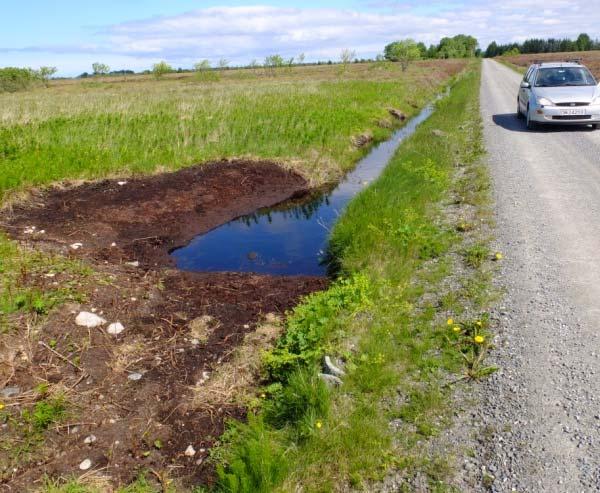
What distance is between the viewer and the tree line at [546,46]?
127 m

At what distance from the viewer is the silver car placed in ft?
44.1

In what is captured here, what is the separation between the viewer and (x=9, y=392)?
4672mm

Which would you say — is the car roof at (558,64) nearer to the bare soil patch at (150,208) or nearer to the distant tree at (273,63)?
the bare soil patch at (150,208)

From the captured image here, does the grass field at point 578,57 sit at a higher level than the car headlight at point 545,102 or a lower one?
higher

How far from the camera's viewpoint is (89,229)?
902 centimetres

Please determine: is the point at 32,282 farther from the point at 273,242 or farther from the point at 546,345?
the point at 546,345

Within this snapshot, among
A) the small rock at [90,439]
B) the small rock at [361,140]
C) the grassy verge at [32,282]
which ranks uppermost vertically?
the small rock at [361,140]

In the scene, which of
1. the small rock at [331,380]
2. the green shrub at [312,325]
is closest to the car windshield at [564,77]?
the green shrub at [312,325]

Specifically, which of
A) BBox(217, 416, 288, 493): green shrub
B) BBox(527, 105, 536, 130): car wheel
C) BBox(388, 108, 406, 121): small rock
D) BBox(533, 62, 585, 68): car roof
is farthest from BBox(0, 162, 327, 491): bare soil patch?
BBox(388, 108, 406, 121): small rock

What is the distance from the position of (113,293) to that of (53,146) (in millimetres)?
8431

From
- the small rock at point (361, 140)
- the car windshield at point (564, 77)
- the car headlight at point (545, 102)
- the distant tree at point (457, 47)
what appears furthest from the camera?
the distant tree at point (457, 47)

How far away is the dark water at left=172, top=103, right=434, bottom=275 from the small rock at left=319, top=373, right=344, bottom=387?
3608 mm

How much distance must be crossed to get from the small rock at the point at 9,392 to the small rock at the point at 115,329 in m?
1.25

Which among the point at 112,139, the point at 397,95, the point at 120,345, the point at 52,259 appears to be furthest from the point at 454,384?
the point at 397,95
